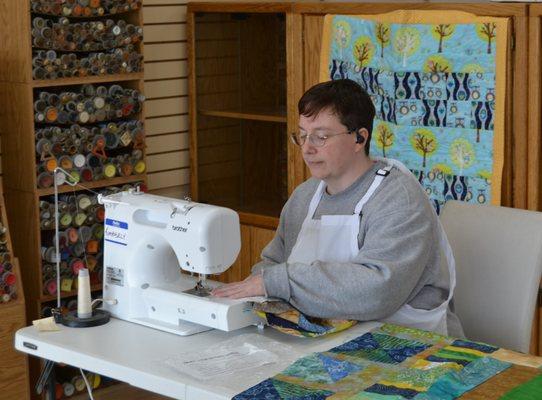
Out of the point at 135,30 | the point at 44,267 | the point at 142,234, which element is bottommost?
the point at 44,267

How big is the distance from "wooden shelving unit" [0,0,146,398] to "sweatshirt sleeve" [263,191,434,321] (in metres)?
1.90

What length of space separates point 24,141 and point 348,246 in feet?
6.35

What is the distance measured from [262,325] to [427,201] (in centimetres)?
60

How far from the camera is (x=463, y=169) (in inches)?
159

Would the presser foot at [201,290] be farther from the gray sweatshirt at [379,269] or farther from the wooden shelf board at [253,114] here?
the wooden shelf board at [253,114]

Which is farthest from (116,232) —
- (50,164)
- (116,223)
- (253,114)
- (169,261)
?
(253,114)

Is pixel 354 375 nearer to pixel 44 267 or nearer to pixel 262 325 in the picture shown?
pixel 262 325

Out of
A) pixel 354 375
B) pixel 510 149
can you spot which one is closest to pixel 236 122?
pixel 510 149

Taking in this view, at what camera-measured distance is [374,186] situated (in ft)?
9.40

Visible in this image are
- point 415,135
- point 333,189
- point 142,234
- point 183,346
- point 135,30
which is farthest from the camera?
point 135,30

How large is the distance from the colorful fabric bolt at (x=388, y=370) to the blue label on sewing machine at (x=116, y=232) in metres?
0.70

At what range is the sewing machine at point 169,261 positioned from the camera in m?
2.57

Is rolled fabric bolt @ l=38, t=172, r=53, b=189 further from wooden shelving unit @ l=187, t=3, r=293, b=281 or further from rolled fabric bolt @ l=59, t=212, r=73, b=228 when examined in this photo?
wooden shelving unit @ l=187, t=3, r=293, b=281

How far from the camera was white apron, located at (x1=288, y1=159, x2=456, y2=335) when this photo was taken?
9.09 feet
